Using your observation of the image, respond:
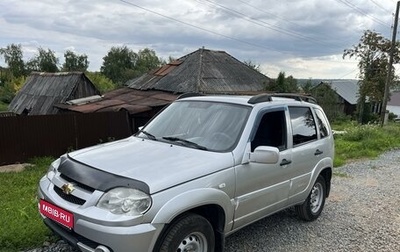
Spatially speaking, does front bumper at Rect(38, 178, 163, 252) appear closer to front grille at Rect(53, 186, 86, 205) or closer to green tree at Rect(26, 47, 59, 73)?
front grille at Rect(53, 186, 86, 205)

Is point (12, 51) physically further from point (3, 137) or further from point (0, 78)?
point (3, 137)

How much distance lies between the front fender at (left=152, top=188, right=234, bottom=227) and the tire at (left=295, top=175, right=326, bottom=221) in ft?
6.48

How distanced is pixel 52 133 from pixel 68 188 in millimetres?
8864

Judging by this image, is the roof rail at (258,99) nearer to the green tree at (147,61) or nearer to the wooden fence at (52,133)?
the wooden fence at (52,133)

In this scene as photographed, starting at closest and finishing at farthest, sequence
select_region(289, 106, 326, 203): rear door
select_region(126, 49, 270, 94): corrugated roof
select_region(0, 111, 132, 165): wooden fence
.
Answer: select_region(289, 106, 326, 203): rear door
select_region(0, 111, 132, 165): wooden fence
select_region(126, 49, 270, 94): corrugated roof

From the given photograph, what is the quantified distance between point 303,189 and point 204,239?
6.47 ft

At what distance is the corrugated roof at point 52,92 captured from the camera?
82.1 feet

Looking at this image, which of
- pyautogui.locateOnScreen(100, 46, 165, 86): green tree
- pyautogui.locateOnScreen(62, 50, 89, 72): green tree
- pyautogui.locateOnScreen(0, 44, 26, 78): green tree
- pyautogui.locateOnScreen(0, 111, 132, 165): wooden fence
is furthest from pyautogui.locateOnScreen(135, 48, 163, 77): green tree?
pyautogui.locateOnScreen(0, 111, 132, 165): wooden fence

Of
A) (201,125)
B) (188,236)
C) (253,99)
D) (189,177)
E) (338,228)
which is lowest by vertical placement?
(338,228)

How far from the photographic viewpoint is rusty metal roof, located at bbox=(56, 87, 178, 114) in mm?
15797

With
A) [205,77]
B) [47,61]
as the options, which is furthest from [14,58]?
[205,77]

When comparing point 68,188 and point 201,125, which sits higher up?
point 201,125

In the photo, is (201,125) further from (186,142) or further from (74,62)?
(74,62)

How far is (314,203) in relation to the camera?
5.30 m
